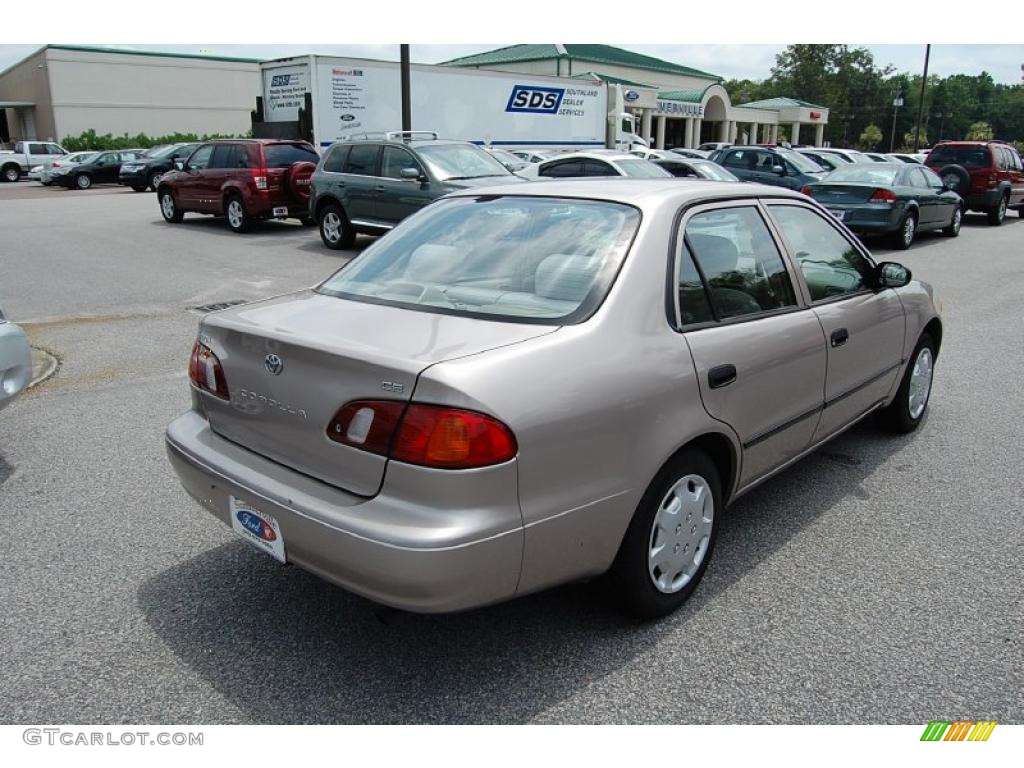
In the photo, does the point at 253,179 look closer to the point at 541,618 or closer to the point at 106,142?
the point at 541,618

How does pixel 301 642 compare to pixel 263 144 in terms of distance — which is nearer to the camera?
pixel 301 642

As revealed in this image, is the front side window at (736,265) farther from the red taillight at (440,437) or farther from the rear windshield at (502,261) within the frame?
the red taillight at (440,437)

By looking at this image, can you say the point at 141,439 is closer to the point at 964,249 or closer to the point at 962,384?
the point at 962,384

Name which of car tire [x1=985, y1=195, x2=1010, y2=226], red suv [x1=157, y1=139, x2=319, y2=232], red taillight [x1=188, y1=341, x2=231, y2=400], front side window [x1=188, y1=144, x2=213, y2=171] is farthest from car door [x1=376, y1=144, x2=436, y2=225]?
car tire [x1=985, y1=195, x2=1010, y2=226]

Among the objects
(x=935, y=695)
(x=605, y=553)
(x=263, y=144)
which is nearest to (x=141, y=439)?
(x=605, y=553)

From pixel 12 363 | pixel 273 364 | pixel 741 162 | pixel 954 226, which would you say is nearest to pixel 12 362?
pixel 12 363

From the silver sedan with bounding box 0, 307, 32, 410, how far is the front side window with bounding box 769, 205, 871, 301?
3.94m

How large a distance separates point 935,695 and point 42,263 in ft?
42.6

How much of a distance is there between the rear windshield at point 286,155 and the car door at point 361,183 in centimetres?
234

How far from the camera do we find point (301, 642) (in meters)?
3.08

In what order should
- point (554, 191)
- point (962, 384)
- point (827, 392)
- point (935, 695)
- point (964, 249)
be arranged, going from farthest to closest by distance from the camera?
point (964, 249), point (962, 384), point (827, 392), point (554, 191), point (935, 695)

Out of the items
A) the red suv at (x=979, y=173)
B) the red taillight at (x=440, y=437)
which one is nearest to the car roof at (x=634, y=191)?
the red taillight at (x=440, y=437)

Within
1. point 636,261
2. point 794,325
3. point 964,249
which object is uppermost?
point 636,261

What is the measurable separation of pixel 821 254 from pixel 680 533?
1.87m
